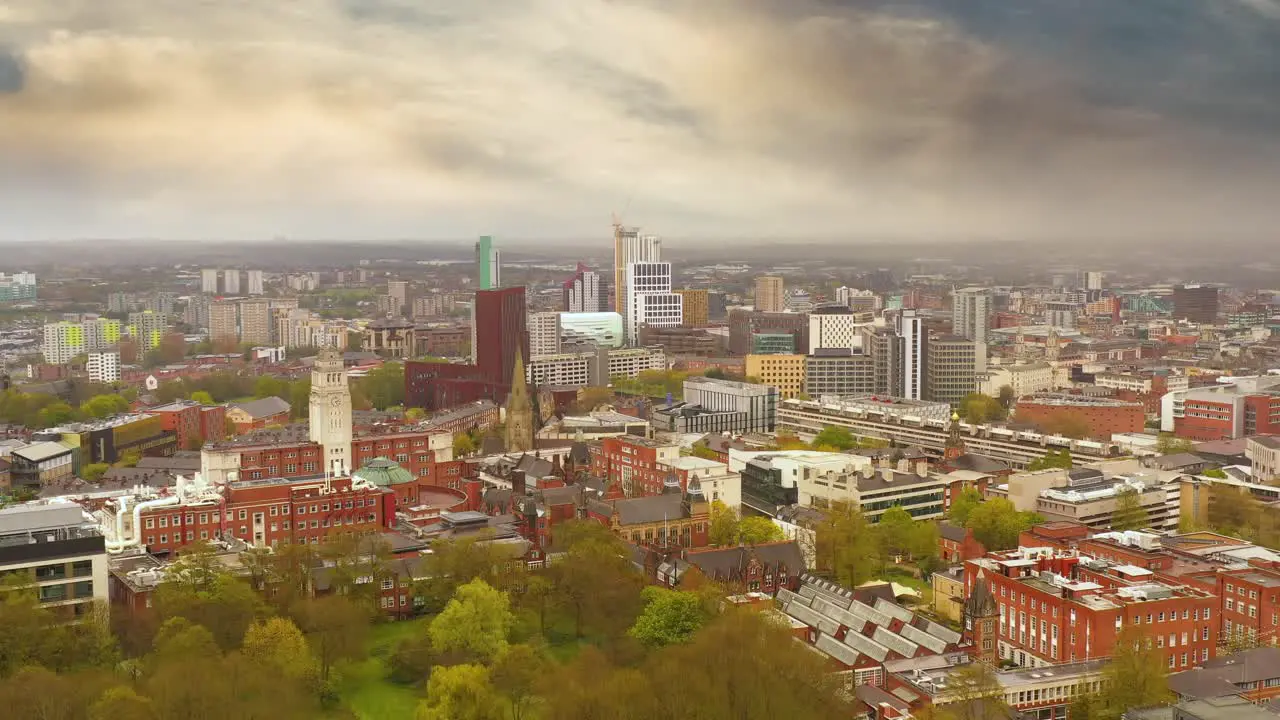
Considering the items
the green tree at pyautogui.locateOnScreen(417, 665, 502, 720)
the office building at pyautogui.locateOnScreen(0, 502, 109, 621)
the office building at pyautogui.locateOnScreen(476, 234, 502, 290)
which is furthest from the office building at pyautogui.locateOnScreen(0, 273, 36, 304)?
the green tree at pyautogui.locateOnScreen(417, 665, 502, 720)

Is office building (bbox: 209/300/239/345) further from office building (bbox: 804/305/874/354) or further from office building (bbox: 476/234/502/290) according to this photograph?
office building (bbox: 804/305/874/354)

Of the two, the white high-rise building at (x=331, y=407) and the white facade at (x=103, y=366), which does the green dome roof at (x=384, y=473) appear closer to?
the white high-rise building at (x=331, y=407)

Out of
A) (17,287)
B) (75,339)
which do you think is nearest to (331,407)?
(75,339)

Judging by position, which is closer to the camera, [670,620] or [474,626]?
[474,626]

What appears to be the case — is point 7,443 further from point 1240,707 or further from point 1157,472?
point 1240,707

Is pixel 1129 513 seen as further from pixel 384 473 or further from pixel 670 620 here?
pixel 384 473

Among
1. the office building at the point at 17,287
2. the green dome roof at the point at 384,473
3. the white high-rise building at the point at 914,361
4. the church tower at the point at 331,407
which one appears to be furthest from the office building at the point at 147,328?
the green dome roof at the point at 384,473

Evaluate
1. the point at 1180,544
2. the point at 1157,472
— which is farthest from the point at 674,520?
the point at 1157,472
